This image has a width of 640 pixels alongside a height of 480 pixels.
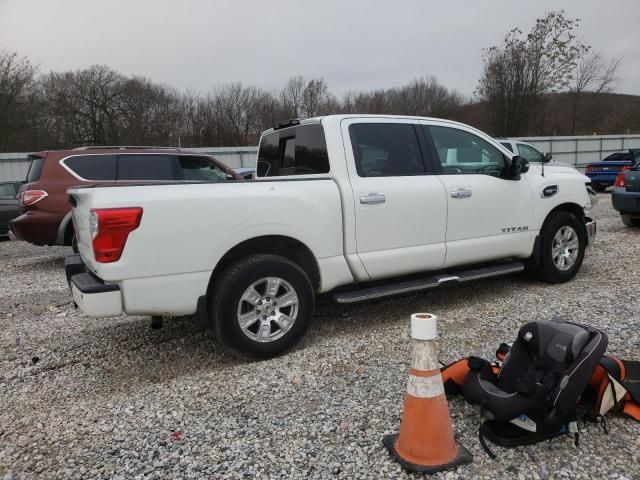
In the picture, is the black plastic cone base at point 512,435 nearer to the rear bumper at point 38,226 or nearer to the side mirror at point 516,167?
the side mirror at point 516,167

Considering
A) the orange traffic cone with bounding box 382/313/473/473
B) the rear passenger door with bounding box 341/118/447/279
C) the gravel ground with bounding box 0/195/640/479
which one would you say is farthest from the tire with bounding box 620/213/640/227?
the orange traffic cone with bounding box 382/313/473/473

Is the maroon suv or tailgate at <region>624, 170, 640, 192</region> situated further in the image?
tailgate at <region>624, 170, 640, 192</region>

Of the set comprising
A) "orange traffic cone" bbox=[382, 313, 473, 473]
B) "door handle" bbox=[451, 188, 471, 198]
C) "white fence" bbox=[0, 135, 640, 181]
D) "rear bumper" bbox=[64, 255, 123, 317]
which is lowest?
"orange traffic cone" bbox=[382, 313, 473, 473]

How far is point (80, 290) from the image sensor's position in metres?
3.25

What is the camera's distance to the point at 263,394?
3.23 m

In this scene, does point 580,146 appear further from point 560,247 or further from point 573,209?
point 560,247

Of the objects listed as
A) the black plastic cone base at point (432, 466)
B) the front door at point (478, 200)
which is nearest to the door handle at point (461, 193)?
the front door at point (478, 200)

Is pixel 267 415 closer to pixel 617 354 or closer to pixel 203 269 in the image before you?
pixel 203 269

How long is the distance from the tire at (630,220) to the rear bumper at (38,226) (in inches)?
396

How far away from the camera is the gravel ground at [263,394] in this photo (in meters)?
2.48

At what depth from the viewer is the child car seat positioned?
2.49 m

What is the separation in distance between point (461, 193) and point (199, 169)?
511 cm

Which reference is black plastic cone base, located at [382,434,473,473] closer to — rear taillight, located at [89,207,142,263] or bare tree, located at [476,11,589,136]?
rear taillight, located at [89,207,142,263]

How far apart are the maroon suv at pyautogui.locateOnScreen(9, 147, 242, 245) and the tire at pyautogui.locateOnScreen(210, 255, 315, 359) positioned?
416 cm
